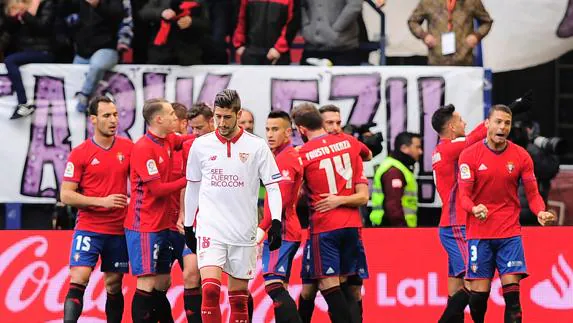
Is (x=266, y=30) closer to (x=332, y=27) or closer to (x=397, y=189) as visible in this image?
(x=332, y=27)

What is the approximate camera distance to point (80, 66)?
15391mm

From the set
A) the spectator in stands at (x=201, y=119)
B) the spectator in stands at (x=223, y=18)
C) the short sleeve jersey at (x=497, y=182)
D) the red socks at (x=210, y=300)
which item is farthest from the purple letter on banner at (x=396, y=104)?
the red socks at (x=210, y=300)

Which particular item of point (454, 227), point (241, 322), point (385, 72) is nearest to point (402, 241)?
point (454, 227)

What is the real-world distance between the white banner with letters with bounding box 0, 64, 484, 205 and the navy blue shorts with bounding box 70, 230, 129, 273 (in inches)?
122

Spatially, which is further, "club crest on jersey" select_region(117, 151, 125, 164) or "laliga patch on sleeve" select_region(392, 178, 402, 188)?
"laliga patch on sleeve" select_region(392, 178, 402, 188)

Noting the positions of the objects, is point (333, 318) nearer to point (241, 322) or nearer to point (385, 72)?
point (241, 322)

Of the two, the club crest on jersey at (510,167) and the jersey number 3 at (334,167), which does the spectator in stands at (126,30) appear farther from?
the club crest on jersey at (510,167)

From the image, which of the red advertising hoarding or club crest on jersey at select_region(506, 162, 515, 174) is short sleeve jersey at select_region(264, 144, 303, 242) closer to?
the red advertising hoarding

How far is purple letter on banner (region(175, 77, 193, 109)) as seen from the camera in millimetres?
15438

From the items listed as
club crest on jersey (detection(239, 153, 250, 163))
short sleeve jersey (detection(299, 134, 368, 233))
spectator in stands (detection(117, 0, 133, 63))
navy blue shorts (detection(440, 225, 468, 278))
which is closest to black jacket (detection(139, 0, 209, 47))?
spectator in stands (detection(117, 0, 133, 63))

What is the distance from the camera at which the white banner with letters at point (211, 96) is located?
1534 cm

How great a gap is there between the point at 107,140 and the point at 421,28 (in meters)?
4.71

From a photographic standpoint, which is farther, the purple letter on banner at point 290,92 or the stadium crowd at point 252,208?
the purple letter on banner at point 290,92

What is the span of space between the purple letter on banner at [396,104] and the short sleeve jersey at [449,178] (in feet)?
8.00
